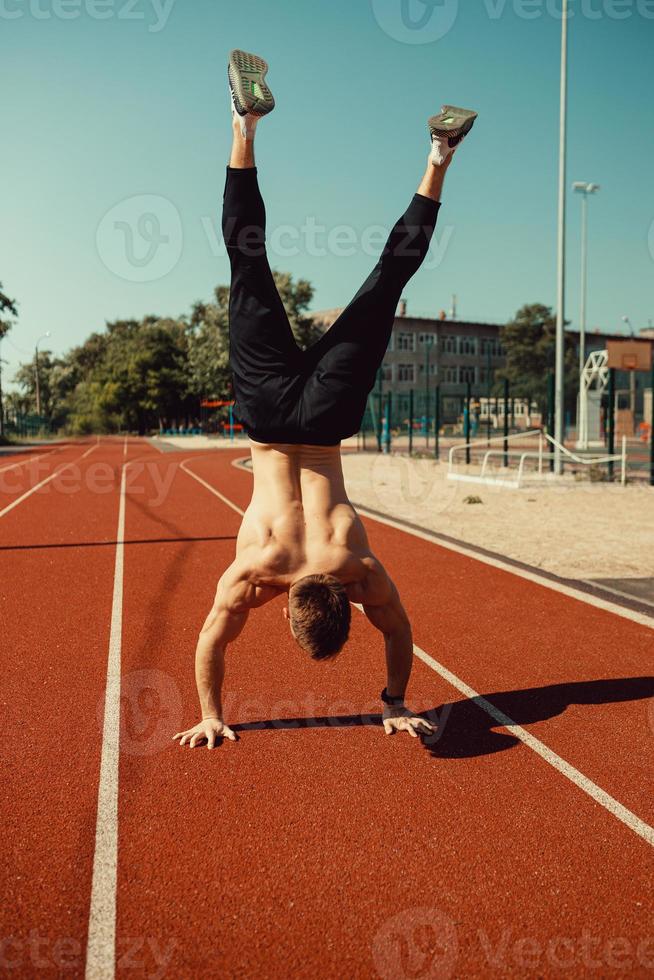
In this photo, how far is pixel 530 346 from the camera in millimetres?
76625

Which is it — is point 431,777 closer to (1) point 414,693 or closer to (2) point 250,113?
(1) point 414,693

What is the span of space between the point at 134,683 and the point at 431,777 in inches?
82.3

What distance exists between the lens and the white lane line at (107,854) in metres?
2.50

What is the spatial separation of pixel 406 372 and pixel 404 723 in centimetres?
7387

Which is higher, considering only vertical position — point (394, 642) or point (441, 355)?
point (441, 355)

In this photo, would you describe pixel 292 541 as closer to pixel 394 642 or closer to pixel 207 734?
pixel 394 642

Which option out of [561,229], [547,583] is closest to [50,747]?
[547,583]

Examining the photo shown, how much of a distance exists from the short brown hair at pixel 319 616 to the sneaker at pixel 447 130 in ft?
5.89

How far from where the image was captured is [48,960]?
2469mm

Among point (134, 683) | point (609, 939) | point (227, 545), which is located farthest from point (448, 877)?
point (227, 545)

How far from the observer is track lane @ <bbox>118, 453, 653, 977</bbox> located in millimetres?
2576

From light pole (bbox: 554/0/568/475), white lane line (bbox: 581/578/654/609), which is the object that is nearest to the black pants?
white lane line (bbox: 581/578/654/609)

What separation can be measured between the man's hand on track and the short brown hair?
100 centimetres

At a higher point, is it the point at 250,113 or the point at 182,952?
the point at 250,113
